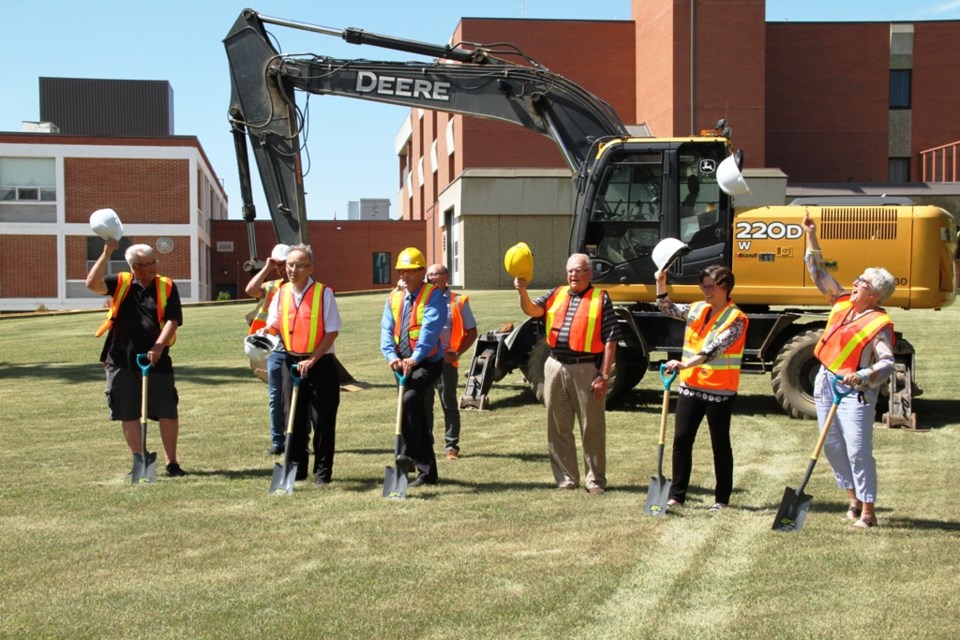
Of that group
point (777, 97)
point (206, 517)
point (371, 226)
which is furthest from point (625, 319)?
point (371, 226)

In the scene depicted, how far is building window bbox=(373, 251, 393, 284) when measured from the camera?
5323 cm

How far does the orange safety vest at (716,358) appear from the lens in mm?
7660

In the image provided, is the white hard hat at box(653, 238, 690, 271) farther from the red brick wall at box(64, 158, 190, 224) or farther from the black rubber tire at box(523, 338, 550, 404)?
the red brick wall at box(64, 158, 190, 224)

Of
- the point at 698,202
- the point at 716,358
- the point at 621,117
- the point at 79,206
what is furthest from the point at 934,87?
the point at 716,358

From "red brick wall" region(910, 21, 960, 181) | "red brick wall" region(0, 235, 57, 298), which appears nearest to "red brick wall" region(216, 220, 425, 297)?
"red brick wall" region(0, 235, 57, 298)

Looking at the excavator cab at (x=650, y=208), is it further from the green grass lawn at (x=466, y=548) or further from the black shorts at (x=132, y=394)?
the black shorts at (x=132, y=394)

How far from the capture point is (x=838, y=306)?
290 inches

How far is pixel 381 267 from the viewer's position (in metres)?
53.5

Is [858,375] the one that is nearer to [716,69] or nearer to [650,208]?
[650,208]

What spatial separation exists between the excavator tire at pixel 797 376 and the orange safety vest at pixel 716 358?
15.9 feet

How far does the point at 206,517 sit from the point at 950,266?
29.1 feet

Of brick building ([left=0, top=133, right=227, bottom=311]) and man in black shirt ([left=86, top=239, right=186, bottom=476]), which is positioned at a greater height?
brick building ([left=0, top=133, right=227, bottom=311])

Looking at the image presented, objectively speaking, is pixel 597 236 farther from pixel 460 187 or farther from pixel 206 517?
pixel 460 187

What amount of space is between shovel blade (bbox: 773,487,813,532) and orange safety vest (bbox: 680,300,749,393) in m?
0.87
